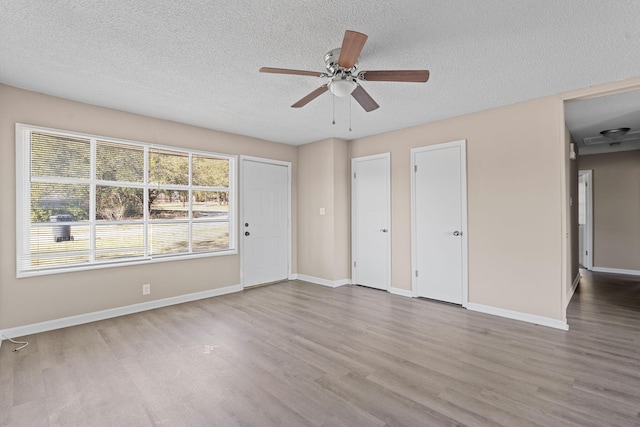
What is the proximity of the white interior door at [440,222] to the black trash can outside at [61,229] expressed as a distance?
14.2 feet

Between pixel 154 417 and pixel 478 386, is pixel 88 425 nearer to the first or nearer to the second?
pixel 154 417

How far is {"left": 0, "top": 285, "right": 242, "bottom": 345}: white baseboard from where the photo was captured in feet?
10.3

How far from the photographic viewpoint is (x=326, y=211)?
17.5 feet

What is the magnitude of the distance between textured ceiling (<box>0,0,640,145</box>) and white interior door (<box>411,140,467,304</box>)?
82 centimetres

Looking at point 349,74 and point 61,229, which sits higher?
point 349,74

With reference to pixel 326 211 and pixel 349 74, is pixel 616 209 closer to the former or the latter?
pixel 326 211

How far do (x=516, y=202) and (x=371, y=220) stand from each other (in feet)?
6.91

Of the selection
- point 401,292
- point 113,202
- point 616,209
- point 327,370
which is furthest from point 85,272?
point 616,209

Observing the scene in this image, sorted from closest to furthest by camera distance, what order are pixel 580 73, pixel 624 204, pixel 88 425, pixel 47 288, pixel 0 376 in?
pixel 88 425, pixel 0 376, pixel 580 73, pixel 47 288, pixel 624 204

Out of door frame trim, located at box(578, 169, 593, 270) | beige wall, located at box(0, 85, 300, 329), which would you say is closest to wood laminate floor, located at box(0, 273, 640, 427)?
beige wall, located at box(0, 85, 300, 329)

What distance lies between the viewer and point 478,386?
2234 millimetres

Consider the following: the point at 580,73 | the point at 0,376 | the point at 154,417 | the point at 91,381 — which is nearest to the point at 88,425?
the point at 154,417

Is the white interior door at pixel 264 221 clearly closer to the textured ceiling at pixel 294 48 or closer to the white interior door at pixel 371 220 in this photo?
the white interior door at pixel 371 220

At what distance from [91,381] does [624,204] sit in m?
8.69
